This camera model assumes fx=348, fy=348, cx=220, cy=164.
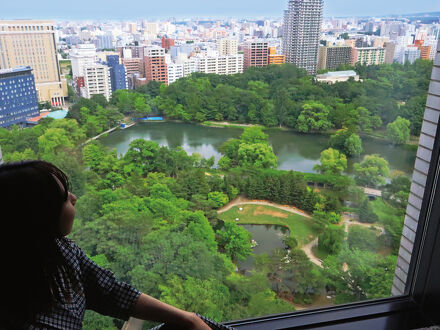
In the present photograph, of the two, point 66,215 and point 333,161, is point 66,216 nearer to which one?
point 66,215

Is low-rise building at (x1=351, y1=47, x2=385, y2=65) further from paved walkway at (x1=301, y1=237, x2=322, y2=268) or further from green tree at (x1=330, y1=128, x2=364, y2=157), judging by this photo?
paved walkway at (x1=301, y1=237, x2=322, y2=268)

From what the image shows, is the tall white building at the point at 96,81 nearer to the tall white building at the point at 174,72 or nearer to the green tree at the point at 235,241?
the tall white building at the point at 174,72

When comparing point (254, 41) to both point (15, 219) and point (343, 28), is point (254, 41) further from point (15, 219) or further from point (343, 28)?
point (15, 219)

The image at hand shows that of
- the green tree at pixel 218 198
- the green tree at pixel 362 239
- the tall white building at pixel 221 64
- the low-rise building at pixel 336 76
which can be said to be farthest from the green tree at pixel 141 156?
the green tree at pixel 362 239

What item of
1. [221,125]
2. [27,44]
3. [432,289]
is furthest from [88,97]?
[432,289]

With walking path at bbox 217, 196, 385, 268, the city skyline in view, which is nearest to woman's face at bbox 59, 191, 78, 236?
the city skyline

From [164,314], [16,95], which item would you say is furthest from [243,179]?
[164,314]
